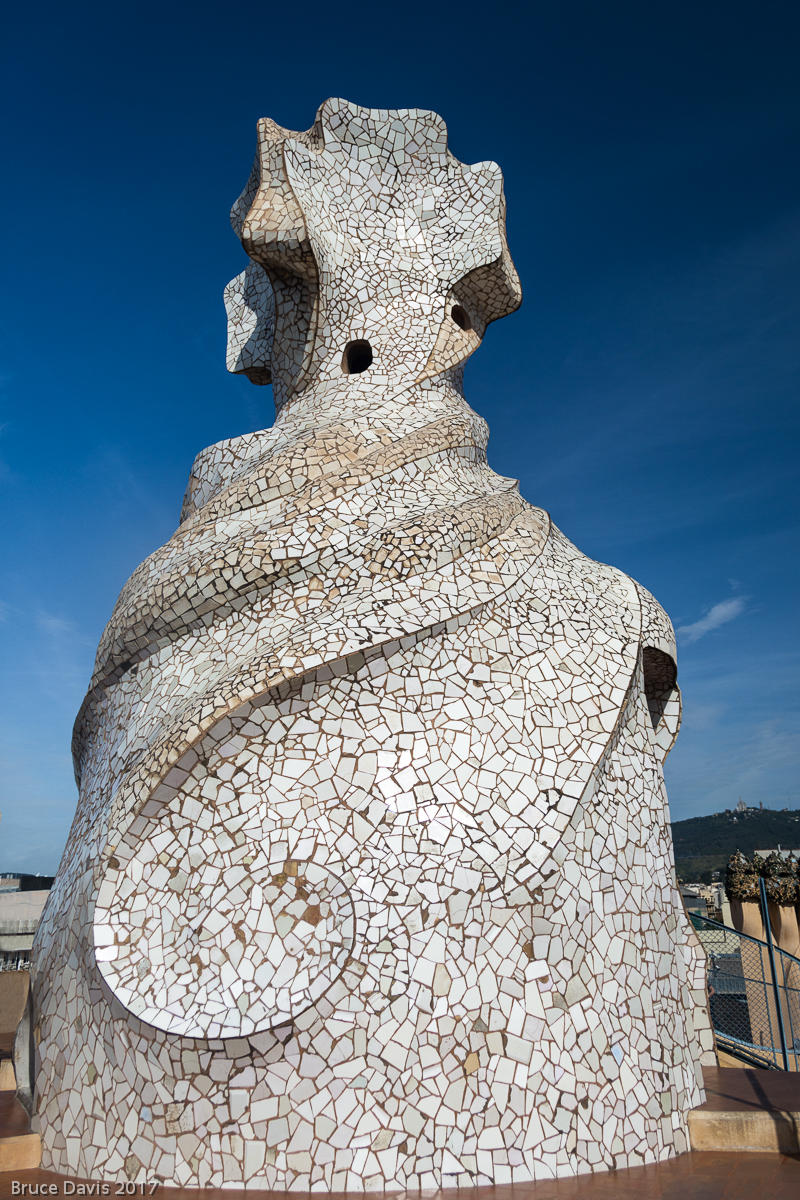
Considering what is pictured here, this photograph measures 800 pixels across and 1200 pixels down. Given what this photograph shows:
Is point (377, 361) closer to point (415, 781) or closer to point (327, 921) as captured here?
point (415, 781)

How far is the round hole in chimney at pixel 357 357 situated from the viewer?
9164 mm

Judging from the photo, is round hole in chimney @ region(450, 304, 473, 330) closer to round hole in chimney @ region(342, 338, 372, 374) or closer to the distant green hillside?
A: round hole in chimney @ region(342, 338, 372, 374)

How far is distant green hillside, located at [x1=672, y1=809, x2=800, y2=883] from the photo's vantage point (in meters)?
Result: 75.1

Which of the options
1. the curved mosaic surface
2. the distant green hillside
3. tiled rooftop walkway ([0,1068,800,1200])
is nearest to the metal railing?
the curved mosaic surface

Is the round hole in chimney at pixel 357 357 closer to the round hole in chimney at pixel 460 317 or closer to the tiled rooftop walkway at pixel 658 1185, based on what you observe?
the round hole in chimney at pixel 460 317

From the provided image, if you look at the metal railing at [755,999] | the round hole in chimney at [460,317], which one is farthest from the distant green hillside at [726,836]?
the round hole in chimney at [460,317]

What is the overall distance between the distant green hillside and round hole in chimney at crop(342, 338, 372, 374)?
65349 millimetres

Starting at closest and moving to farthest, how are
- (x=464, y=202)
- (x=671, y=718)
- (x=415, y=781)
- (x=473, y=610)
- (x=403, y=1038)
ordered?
(x=403, y=1038)
(x=415, y=781)
(x=473, y=610)
(x=671, y=718)
(x=464, y=202)

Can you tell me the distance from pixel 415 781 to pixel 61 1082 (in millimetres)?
3013

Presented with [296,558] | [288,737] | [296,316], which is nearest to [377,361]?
[296,316]

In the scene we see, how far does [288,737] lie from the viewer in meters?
6.09

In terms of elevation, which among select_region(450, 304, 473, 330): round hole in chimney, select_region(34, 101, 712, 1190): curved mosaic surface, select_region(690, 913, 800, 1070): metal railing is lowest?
select_region(690, 913, 800, 1070): metal railing

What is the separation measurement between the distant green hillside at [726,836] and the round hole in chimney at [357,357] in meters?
65.3

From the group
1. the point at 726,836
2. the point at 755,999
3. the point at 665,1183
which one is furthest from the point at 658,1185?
the point at 726,836
